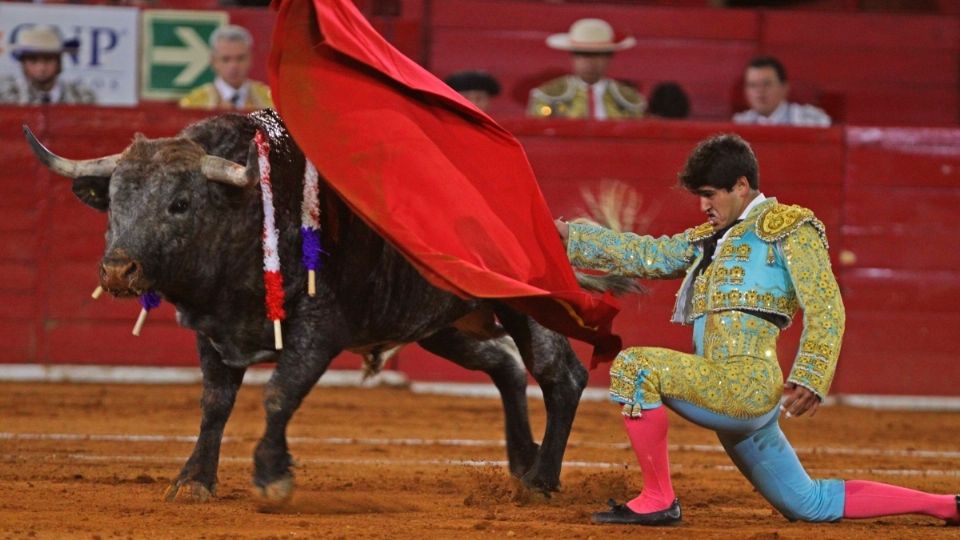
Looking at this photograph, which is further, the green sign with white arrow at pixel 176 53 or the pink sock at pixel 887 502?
the green sign with white arrow at pixel 176 53

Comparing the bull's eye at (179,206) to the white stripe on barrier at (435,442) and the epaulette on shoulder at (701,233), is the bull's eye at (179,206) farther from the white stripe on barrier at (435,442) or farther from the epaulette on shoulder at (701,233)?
the white stripe on barrier at (435,442)

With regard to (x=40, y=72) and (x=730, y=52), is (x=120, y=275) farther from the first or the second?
(x=730, y=52)

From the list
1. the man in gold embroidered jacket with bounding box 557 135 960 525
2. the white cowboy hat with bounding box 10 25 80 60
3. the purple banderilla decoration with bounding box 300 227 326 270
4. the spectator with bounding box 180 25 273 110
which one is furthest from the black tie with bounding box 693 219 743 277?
the white cowboy hat with bounding box 10 25 80 60

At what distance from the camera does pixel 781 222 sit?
178 inches

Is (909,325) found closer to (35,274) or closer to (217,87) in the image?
(217,87)

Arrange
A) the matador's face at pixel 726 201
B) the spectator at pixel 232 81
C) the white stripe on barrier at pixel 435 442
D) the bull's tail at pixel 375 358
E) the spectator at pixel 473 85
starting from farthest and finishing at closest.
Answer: the spectator at pixel 473 85, the spectator at pixel 232 81, the white stripe on barrier at pixel 435 442, the bull's tail at pixel 375 358, the matador's face at pixel 726 201

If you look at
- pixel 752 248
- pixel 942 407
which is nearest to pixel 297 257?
pixel 752 248

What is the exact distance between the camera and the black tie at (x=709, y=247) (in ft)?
15.2

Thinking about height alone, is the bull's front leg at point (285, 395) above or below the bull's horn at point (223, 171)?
below

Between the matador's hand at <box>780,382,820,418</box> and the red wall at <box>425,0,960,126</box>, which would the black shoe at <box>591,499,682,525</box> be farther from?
the red wall at <box>425,0,960,126</box>

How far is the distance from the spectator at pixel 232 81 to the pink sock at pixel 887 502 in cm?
518

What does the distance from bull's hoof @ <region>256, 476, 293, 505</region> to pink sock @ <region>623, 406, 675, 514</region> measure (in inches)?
42.1

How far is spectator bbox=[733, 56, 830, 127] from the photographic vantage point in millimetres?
9453

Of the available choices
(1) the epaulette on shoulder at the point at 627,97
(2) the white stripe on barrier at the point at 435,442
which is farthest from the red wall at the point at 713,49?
(2) the white stripe on barrier at the point at 435,442
